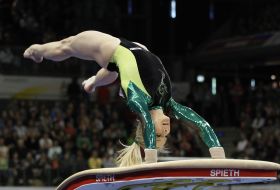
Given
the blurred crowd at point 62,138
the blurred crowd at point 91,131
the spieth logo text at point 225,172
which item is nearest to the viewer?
the spieth logo text at point 225,172

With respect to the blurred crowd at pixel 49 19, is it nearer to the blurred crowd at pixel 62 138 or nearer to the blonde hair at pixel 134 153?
the blurred crowd at pixel 62 138

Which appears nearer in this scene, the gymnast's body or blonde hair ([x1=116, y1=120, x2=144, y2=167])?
the gymnast's body

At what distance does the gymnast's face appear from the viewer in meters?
5.99

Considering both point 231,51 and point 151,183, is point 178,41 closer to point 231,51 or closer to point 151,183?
point 231,51

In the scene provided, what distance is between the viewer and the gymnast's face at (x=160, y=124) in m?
5.99

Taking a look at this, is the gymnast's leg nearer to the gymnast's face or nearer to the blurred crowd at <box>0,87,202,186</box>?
the gymnast's face

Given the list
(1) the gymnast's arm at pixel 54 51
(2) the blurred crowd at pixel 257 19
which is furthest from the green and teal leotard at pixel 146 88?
(2) the blurred crowd at pixel 257 19

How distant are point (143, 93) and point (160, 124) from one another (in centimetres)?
33

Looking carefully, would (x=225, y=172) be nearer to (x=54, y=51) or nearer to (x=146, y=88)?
(x=146, y=88)

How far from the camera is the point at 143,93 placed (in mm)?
6004

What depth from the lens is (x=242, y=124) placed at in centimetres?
1426

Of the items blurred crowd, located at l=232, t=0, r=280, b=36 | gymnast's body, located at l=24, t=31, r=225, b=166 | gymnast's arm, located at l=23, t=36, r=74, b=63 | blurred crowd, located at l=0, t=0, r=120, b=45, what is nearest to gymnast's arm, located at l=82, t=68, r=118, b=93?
gymnast's body, located at l=24, t=31, r=225, b=166

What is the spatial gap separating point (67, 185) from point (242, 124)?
8.57 metres

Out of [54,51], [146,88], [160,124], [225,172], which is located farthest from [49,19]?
[225,172]
